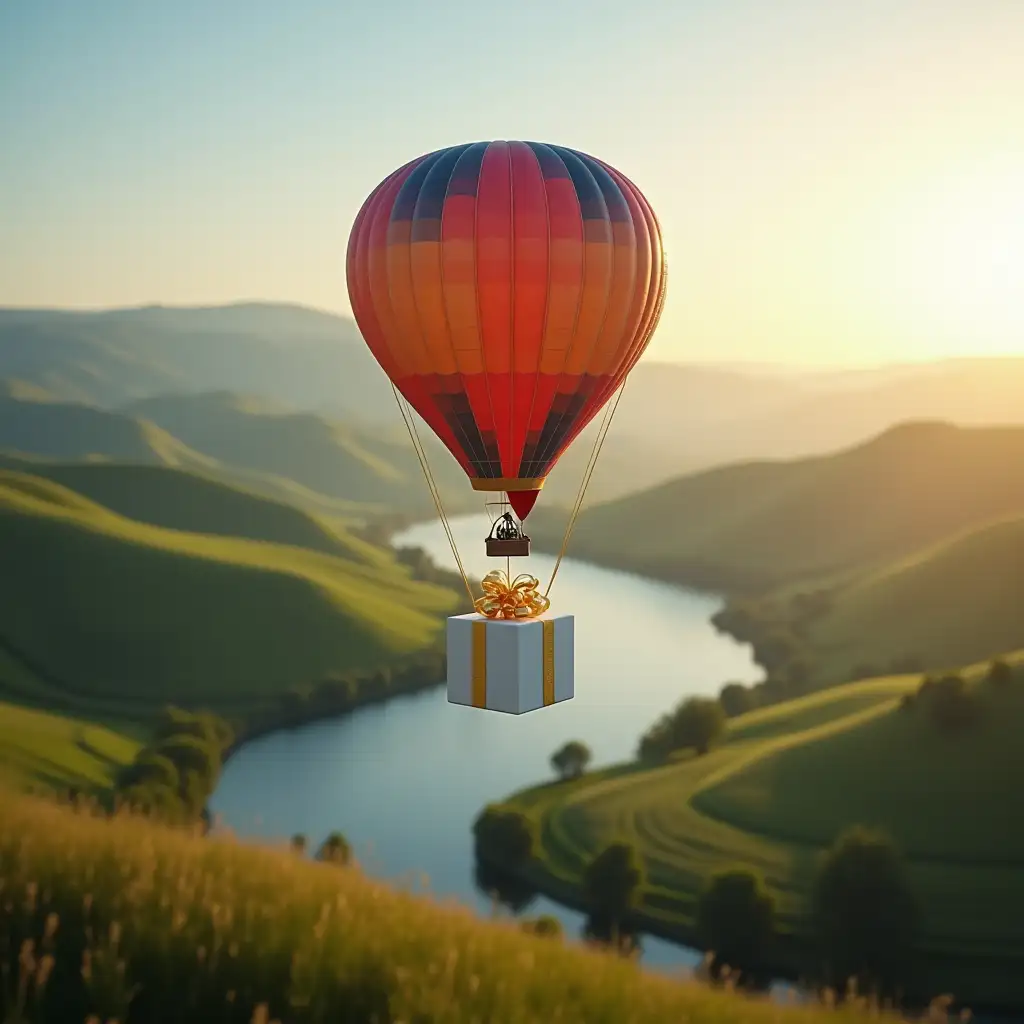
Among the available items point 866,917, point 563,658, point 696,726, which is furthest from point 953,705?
point 563,658

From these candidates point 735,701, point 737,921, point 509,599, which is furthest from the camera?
point 735,701

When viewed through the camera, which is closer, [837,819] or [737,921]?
[737,921]

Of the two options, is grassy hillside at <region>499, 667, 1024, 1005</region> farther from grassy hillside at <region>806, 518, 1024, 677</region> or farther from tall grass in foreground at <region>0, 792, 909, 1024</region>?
grassy hillside at <region>806, 518, 1024, 677</region>

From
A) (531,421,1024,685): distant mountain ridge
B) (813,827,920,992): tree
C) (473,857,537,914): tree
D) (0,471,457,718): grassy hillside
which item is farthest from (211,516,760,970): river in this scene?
(531,421,1024,685): distant mountain ridge

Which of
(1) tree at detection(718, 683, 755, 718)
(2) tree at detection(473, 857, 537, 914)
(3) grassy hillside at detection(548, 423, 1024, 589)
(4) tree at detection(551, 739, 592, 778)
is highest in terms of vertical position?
(3) grassy hillside at detection(548, 423, 1024, 589)

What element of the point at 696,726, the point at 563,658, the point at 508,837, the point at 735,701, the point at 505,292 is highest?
the point at 735,701

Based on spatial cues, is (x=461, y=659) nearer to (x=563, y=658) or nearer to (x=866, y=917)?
(x=563, y=658)

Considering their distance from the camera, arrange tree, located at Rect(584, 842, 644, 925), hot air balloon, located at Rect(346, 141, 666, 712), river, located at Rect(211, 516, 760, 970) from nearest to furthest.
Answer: hot air balloon, located at Rect(346, 141, 666, 712) → tree, located at Rect(584, 842, 644, 925) → river, located at Rect(211, 516, 760, 970)
